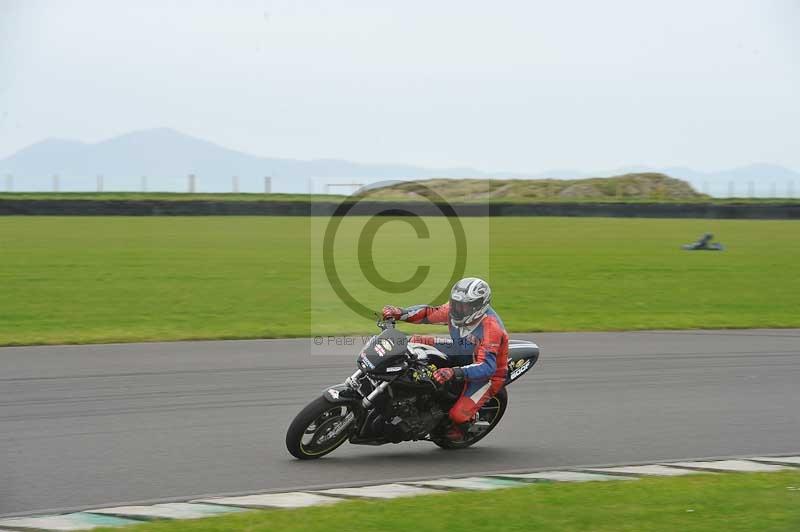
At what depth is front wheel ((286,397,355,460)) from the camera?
8.06m

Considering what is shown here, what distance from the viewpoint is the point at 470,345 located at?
28.9 ft

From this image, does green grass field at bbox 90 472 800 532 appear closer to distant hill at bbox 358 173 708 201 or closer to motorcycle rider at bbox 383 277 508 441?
motorcycle rider at bbox 383 277 508 441

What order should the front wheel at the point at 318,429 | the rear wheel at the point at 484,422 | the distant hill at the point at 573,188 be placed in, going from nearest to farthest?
the front wheel at the point at 318,429, the rear wheel at the point at 484,422, the distant hill at the point at 573,188

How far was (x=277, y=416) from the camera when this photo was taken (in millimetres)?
9820

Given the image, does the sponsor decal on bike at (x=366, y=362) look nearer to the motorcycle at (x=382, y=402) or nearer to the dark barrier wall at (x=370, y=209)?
the motorcycle at (x=382, y=402)

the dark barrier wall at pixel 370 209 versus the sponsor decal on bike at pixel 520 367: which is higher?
the dark barrier wall at pixel 370 209

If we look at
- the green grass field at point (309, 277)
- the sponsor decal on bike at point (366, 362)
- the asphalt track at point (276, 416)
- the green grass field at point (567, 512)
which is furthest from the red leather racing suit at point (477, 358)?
the green grass field at point (309, 277)

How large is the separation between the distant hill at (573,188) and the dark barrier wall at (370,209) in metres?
10.5

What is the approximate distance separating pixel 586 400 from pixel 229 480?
4824 millimetres

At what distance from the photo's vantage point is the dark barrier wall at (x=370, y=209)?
40.3 meters

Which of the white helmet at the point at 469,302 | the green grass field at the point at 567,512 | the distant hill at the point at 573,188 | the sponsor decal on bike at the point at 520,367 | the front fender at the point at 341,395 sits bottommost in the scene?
the green grass field at the point at 567,512

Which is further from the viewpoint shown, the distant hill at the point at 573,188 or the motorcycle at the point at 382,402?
the distant hill at the point at 573,188

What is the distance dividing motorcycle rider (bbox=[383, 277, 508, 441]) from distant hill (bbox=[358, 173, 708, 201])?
159 feet

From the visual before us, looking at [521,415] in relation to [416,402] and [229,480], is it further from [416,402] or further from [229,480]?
[229,480]
